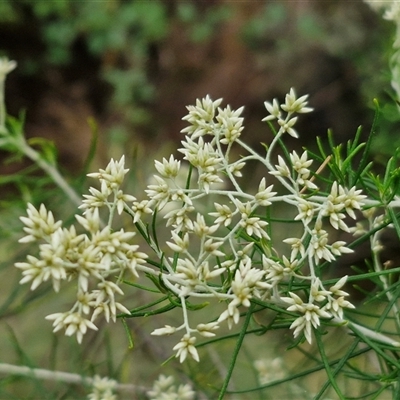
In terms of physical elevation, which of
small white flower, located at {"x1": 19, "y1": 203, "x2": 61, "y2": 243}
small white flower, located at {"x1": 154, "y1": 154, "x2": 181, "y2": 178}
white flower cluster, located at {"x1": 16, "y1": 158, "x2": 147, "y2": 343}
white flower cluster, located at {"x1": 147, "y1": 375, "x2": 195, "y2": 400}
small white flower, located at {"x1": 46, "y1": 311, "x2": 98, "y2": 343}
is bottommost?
white flower cluster, located at {"x1": 147, "y1": 375, "x2": 195, "y2": 400}

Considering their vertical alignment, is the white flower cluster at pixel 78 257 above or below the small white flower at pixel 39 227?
below

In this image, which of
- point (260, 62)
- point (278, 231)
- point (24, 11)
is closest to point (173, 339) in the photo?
point (278, 231)

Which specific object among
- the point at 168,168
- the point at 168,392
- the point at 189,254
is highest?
the point at 168,168

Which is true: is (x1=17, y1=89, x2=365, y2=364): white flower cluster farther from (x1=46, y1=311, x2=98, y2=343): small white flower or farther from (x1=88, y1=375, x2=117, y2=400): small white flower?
(x1=88, y1=375, x2=117, y2=400): small white flower

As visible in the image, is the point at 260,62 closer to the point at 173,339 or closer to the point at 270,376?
the point at 173,339

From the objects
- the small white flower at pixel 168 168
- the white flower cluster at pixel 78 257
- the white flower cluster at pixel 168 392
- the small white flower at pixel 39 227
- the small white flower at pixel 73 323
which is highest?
the small white flower at pixel 168 168

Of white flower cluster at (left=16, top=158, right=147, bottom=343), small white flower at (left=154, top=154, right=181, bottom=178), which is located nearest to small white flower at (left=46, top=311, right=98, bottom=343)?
white flower cluster at (left=16, top=158, right=147, bottom=343)

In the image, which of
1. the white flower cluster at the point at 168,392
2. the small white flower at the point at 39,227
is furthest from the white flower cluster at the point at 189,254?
the white flower cluster at the point at 168,392

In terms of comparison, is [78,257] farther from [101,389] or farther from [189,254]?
[101,389]

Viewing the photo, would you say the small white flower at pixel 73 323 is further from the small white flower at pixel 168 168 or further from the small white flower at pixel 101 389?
the small white flower at pixel 101 389

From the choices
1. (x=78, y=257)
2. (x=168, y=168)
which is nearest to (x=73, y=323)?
(x=78, y=257)

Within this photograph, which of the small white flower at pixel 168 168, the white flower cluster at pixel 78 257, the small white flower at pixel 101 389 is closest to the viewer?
the white flower cluster at pixel 78 257
